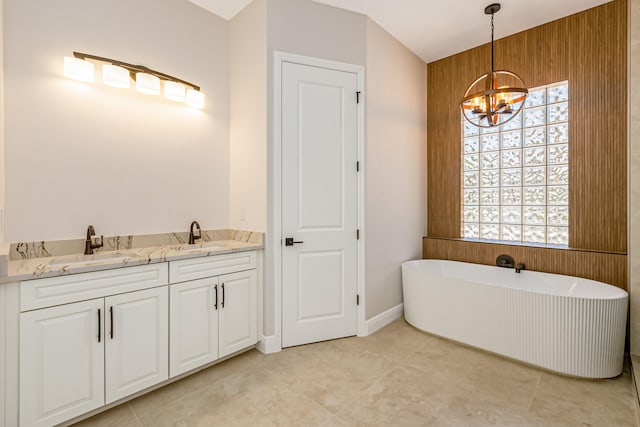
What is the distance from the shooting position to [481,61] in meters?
3.50

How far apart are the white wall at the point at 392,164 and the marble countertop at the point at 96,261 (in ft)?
4.07

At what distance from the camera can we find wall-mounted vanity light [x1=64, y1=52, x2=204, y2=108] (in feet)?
6.88

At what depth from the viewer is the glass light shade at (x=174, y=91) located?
99.2 inches

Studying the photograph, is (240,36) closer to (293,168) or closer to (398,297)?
(293,168)

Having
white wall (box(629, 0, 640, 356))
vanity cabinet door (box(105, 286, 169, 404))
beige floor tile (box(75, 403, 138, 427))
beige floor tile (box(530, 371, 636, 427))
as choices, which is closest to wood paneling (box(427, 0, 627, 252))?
white wall (box(629, 0, 640, 356))

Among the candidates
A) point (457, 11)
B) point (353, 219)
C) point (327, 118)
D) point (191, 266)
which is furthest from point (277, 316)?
point (457, 11)

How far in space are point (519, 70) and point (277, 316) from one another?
3.41 m

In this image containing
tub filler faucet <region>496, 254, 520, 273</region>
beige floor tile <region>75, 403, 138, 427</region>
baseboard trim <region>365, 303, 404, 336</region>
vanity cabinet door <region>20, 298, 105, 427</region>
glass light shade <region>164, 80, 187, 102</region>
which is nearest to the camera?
vanity cabinet door <region>20, 298, 105, 427</region>

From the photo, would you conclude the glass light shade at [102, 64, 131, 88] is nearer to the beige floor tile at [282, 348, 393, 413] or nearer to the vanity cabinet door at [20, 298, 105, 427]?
the vanity cabinet door at [20, 298, 105, 427]

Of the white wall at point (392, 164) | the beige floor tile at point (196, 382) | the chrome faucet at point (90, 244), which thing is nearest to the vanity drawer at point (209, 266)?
the chrome faucet at point (90, 244)

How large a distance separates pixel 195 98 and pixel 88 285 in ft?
5.52

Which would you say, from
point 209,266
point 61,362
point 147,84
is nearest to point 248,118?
point 147,84

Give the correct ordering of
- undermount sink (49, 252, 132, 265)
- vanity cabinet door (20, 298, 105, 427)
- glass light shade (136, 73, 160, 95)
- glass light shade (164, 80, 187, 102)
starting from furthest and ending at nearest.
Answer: glass light shade (164, 80, 187, 102) → glass light shade (136, 73, 160, 95) → undermount sink (49, 252, 132, 265) → vanity cabinet door (20, 298, 105, 427)

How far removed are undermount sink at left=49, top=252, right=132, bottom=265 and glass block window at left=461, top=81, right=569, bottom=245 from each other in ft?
11.2
